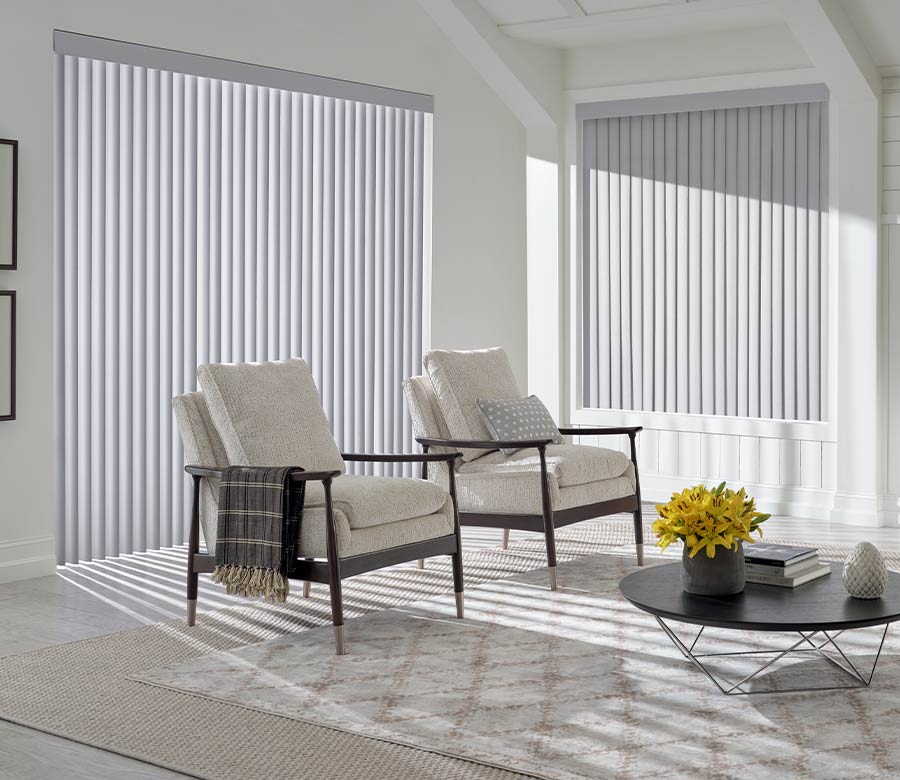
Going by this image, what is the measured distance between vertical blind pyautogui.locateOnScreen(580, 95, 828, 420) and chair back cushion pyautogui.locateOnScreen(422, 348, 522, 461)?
6.68ft

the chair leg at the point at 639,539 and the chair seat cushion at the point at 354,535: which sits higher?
the chair seat cushion at the point at 354,535

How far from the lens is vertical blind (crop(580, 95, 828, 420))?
264 inches

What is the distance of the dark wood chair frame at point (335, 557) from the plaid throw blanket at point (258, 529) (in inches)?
2.1

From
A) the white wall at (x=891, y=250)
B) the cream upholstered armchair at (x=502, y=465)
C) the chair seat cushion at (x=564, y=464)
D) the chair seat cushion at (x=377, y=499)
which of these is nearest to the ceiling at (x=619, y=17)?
the white wall at (x=891, y=250)

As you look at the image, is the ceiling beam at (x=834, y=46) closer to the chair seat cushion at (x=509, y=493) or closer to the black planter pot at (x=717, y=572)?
the chair seat cushion at (x=509, y=493)

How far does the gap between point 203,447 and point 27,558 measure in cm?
131

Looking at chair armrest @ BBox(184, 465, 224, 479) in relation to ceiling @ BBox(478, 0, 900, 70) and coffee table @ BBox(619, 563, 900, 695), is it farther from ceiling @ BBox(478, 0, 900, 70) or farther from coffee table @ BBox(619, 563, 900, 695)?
ceiling @ BBox(478, 0, 900, 70)

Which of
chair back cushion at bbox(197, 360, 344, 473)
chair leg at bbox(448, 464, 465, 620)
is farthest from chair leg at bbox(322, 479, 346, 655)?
chair leg at bbox(448, 464, 465, 620)

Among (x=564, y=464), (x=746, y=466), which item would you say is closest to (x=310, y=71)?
(x=564, y=464)

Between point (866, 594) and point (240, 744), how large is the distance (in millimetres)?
1783

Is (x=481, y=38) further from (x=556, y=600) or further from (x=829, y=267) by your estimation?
(x=556, y=600)

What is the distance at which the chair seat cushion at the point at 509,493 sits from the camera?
4.92 m

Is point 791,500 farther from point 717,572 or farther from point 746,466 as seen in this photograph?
point 717,572

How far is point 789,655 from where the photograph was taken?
3.86 m
